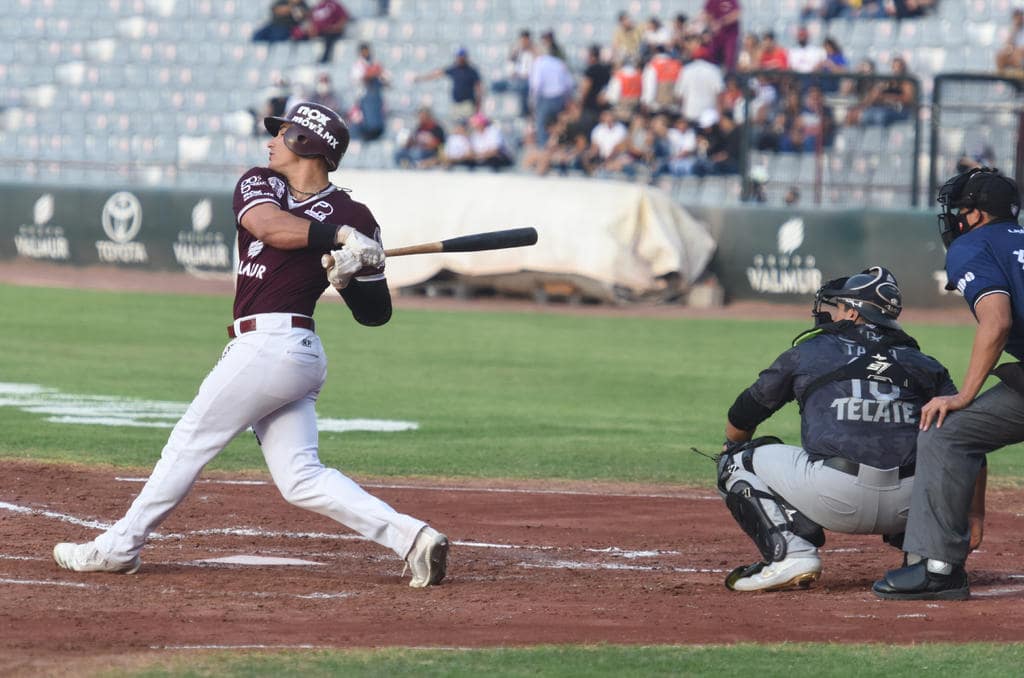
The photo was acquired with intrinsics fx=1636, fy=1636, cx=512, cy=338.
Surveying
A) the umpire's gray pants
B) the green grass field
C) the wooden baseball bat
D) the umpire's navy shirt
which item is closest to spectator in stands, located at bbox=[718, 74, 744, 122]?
the green grass field

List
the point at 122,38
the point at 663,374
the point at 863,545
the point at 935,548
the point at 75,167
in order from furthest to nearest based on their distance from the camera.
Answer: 1. the point at 122,38
2. the point at 75,167
3. the point at 663,374
4. the point at 863,545
5. the point at 935,548

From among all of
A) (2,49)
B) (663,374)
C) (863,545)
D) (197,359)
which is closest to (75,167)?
(2,49)

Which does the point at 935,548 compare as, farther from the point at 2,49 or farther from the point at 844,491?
the point at 2,49

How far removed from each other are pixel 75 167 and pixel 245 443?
14.9 metres

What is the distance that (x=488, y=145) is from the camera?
23.7 metres

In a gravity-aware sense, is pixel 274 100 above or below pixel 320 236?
below

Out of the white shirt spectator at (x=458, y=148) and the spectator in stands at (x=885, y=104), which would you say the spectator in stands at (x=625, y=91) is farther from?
the spectator in stands at (x=885, y=104)

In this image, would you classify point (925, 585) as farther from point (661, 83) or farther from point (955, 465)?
point (661, 83)

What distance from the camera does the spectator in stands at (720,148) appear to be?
21047mm

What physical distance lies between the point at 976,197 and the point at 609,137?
53.7ft

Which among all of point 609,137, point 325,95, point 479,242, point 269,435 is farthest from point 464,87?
point 269,435

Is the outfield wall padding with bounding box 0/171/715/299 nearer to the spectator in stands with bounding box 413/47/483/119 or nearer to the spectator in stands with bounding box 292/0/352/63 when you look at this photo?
the spectator in stands with bounding box 413/47/483/119

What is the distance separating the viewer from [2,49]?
3142cm

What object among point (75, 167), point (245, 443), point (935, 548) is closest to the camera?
point (935, 548)
